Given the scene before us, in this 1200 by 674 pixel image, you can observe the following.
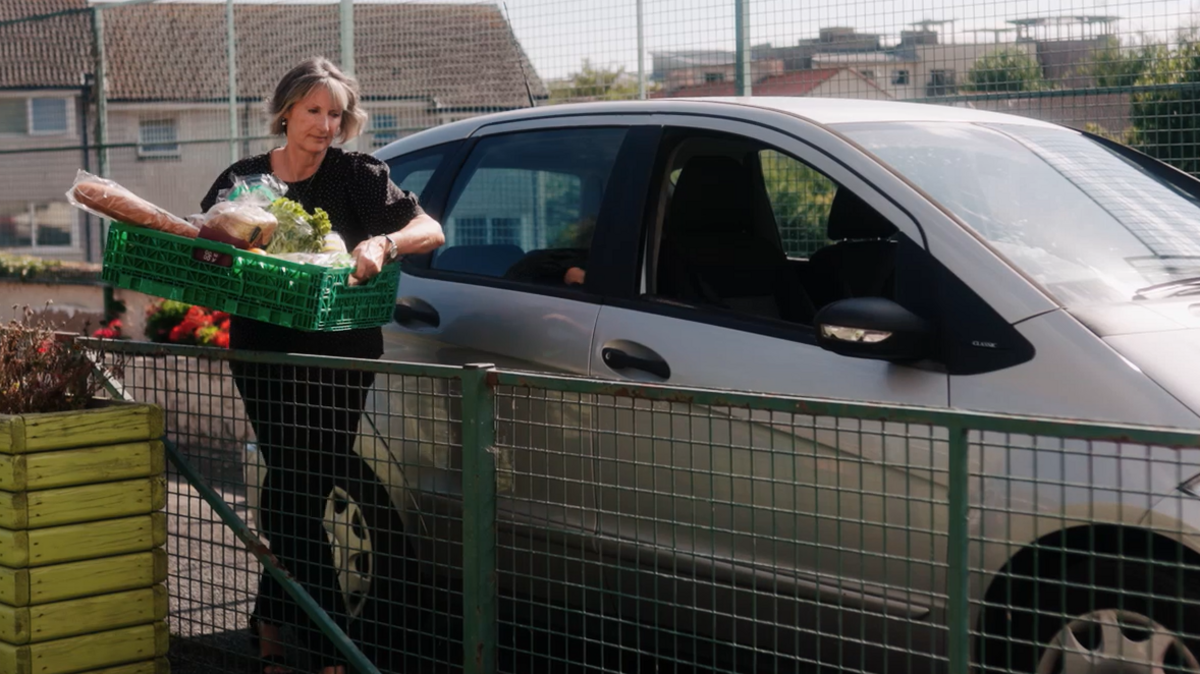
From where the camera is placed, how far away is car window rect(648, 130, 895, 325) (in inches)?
182

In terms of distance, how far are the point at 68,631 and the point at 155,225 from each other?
1.14 m

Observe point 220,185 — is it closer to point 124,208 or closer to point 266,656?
point 124,208

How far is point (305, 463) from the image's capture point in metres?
4.07

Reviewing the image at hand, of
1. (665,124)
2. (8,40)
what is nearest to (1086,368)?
(665,124)

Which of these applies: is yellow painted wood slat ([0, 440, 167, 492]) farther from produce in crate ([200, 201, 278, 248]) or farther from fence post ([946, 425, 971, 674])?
fence post ([946, 425, 971, 674])

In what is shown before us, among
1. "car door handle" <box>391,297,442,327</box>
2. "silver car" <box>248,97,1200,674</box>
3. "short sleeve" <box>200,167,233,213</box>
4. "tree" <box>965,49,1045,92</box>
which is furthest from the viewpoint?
"tree" <box>965,49,1045,92</box>

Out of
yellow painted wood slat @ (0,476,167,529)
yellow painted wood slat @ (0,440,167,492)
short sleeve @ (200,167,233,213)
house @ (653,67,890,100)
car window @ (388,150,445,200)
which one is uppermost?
house @ (653,67,890,100)

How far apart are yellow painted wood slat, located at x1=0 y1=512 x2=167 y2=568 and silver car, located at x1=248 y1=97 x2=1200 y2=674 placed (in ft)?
2.00

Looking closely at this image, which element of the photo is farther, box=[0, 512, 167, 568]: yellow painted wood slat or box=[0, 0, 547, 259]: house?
box=[0, 0, 547, 259]: house

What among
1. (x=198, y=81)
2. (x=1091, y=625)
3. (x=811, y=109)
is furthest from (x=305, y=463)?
(x=198, y=81)

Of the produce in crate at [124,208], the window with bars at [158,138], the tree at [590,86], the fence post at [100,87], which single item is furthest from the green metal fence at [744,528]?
the fence post at [100,87]

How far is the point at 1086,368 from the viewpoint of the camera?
11.4 feet

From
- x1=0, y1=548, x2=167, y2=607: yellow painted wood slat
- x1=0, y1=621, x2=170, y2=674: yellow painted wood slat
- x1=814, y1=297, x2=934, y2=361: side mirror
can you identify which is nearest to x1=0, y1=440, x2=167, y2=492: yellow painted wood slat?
x1=0, y1=548, x2=167, y2=607: yellow painted wood slat

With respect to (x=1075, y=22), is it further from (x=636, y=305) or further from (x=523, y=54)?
(x=636, y=305)
